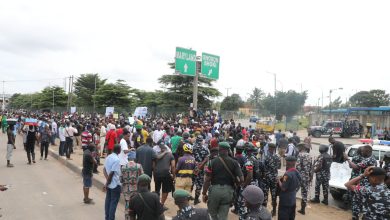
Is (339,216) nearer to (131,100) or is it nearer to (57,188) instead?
(57,188)

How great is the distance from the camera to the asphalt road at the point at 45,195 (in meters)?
8.95

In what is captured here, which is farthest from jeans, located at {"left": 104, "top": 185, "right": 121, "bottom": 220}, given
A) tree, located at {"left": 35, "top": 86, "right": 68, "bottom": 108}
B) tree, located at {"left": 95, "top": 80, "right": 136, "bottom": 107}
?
tree, located at {"left": 35, "top": 86, "right": 68, "bottom": 108}

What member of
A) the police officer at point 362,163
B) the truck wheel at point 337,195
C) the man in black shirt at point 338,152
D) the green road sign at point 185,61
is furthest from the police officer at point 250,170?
the green road sign at point 185,61

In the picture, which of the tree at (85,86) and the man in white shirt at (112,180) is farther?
the tree at (85,86)

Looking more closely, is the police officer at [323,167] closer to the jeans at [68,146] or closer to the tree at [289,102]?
the jeans at [68,146]

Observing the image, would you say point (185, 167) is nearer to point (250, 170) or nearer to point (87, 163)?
point (250, 170)

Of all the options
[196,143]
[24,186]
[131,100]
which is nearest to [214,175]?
[196,143]

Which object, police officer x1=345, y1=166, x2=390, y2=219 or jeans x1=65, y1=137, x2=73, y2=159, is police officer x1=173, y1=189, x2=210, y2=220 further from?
jeans x1=65, y1=137, x2=73, y2=159

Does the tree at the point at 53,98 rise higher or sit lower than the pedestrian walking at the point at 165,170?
higher

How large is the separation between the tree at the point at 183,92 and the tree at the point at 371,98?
2505 inches

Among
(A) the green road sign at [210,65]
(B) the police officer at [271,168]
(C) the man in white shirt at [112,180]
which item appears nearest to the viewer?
(C) the man in white shirt at [112,180]

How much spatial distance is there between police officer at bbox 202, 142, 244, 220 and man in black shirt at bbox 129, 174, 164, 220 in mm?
1494

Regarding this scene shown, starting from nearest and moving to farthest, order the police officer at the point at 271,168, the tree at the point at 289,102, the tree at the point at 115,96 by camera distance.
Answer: the police officer at the point at 271,168 → the tree at the point at 115,96 → the tree at the point at 289,102

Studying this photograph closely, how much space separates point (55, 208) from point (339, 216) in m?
6.93
